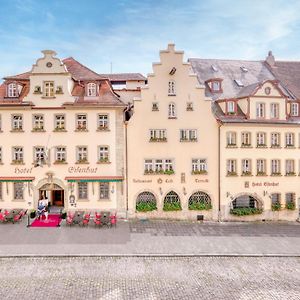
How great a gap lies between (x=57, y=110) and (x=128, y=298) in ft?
62.0

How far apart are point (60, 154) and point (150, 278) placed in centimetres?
1576

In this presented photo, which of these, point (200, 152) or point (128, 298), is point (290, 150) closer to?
point (200, 152)

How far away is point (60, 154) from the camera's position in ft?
99.3

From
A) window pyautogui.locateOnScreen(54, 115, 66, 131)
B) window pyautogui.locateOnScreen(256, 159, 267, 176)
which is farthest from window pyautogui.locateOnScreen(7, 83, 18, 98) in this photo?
Answer: window pyautogui.locateOnScreen(256, 159, 267, 176)

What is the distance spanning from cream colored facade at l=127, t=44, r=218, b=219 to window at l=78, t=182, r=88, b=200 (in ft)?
13.2

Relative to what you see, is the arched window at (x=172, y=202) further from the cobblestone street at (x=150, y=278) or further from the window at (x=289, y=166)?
the window at (x=289, y=166)

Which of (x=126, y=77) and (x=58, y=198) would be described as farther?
(x=126, y=77)

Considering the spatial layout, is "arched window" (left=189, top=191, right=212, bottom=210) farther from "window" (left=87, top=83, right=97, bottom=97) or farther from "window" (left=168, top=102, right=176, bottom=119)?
"window" (left=87, top=83, right=97, bottom=97)

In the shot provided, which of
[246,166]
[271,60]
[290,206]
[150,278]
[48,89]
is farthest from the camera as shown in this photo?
[271,60]

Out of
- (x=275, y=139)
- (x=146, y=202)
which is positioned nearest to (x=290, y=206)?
(x=275, y=139)

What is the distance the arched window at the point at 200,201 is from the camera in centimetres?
3086

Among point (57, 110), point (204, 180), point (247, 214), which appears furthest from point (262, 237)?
point (57, 110)

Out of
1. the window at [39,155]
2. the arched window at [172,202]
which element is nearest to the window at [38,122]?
the window at [39,155]

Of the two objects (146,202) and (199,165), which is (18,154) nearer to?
(146,202)
